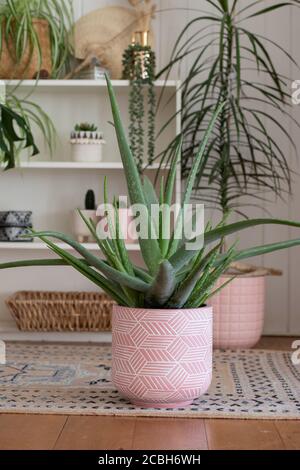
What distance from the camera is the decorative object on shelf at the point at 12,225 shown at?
3158mm

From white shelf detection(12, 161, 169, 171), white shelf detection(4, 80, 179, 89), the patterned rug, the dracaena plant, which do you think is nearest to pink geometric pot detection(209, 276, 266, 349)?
the patterned rug

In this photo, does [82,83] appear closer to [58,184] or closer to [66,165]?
[66,165]

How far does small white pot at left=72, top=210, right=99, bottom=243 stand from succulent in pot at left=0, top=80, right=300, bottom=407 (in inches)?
50.5

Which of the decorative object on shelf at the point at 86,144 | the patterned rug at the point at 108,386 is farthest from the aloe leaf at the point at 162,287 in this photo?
the decorative object on shelf at the point at 86,144

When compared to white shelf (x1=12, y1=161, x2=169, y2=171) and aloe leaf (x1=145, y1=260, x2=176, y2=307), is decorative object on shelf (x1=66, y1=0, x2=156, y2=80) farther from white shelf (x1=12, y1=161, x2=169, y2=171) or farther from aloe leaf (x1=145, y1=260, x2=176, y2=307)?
aloe leaf (x1=145, y1=260, x2=176, y2=307)

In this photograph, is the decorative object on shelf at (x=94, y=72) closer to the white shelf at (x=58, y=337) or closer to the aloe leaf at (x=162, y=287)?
the white shelf at (x=58, y=337)

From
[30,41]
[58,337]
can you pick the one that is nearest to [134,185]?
[58,337]

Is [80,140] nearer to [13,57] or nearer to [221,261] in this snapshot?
[13,57]

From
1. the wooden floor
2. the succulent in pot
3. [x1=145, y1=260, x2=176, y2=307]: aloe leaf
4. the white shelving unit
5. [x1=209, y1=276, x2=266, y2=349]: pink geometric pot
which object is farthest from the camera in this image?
the white shelving unit

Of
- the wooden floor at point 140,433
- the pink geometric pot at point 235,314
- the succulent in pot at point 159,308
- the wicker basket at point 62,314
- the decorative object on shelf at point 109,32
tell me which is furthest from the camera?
the decorative object on shelf at point 109,32

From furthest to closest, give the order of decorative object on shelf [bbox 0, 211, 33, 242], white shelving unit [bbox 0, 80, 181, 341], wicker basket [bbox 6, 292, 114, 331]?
white shelving unit [bbox 0, 80, 181, 341] → decorative object on shelf [bbox 0, 211, 33, 242] → wicker basket [bbox 6, 292, 114, 331]

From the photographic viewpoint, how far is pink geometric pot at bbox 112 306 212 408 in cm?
179

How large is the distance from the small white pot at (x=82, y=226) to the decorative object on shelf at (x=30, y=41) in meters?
0.59
